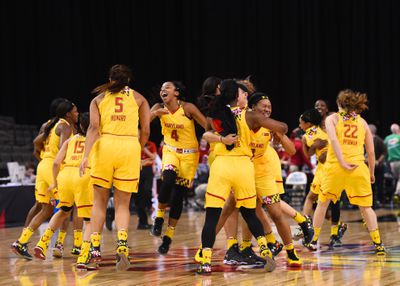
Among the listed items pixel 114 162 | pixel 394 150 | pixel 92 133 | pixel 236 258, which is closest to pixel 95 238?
pixel 114 162

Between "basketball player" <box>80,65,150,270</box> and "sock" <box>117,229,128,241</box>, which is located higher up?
"basketball player" <box>80,65,150,270</box>

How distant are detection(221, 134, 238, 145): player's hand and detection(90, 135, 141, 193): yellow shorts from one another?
2.96 ft

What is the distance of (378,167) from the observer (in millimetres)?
14727

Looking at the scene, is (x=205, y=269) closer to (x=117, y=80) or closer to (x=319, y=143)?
(x=117, y=80)

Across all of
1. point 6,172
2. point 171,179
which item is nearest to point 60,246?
point 171,179

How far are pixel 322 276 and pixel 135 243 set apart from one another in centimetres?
368

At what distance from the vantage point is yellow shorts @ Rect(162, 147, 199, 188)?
24.8 ft

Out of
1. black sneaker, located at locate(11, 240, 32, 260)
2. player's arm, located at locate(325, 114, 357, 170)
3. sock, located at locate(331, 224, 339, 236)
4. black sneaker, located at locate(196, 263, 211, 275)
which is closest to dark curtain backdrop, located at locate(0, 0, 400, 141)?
sock, located at locate(331, 224, 339, 236)

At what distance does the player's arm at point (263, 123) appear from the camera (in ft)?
19.4

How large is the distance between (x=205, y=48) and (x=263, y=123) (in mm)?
13833

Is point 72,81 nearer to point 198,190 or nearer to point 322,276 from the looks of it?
point 198,190

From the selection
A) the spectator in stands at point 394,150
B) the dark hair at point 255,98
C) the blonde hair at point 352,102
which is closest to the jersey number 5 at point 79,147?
the dark hair at point 255,98

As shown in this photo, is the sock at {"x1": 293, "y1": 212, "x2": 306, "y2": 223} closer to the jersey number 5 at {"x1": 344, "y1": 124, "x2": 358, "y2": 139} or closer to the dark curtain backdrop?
the jersey number 5 at {"x1": 344, "y1": 124, "x2": 358, "y2": 139}

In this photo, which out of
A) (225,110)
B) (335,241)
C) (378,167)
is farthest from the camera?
(378,167)
